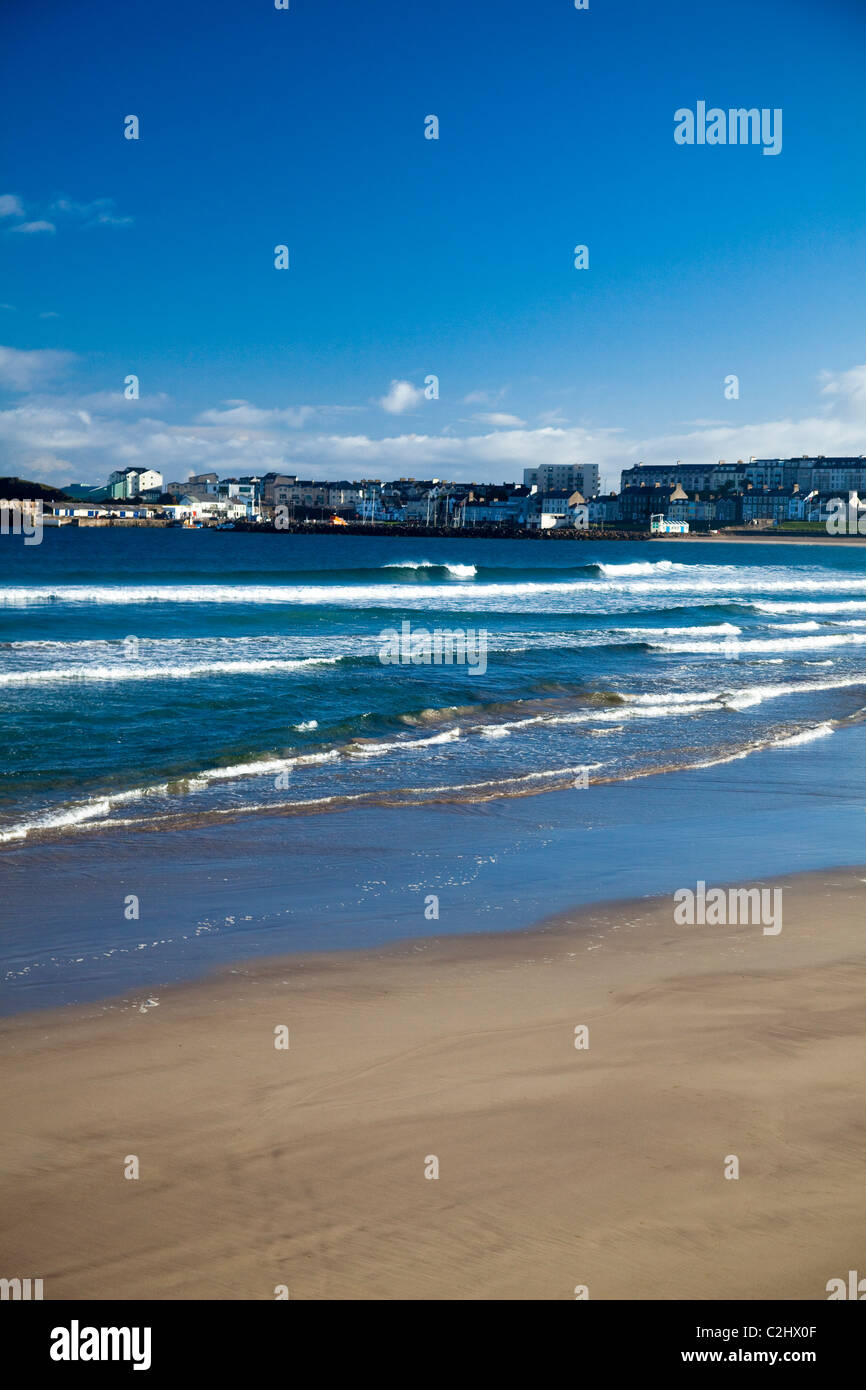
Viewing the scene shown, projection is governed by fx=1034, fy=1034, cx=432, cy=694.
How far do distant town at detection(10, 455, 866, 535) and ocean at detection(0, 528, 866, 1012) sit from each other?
130 m

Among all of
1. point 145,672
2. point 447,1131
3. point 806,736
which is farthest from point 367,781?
point 145,672

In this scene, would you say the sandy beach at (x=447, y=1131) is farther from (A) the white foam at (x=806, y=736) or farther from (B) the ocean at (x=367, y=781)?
(A) the white foam at (x=806, y=736)

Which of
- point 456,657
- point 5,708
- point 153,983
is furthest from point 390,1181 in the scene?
point 456,657

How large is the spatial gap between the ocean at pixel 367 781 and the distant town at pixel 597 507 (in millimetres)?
130066

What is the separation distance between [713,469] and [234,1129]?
203 m

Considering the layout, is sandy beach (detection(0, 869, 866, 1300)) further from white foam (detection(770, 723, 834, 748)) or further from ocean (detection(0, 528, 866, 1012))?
white foam (detection(770, 723, 834, 748))

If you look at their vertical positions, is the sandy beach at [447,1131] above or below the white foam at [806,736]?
below

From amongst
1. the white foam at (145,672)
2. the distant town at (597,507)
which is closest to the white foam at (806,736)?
the white foam at (145,672)

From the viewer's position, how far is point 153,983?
6320 mm

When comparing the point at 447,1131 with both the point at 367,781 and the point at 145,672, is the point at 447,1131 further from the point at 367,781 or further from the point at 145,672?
the point at 145,672

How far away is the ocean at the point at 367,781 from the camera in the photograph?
768 cm

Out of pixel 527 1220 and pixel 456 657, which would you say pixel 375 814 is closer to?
pixel 527 1220

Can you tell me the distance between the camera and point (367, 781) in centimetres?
1216

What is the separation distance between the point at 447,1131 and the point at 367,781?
25.2 feet
